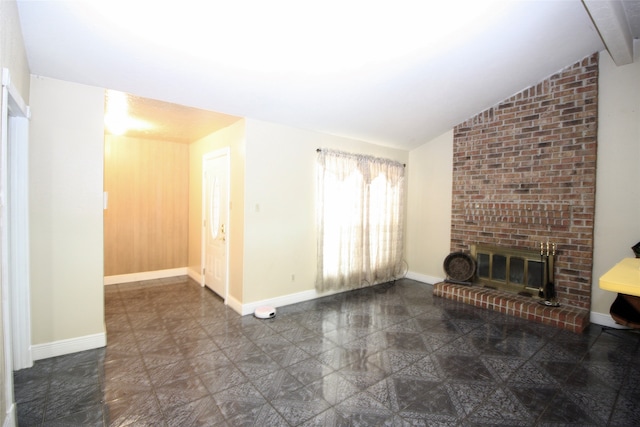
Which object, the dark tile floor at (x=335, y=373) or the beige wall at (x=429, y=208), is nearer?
the dark tile floor at (x=335, y=373)

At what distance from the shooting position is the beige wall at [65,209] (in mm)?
2506

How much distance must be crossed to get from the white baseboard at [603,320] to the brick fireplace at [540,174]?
117 mm

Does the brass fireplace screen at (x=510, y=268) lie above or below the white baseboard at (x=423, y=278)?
above

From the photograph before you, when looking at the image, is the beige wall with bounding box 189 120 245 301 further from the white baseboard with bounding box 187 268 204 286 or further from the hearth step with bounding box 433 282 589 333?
the hearth step with bounding box 433 282 589 333

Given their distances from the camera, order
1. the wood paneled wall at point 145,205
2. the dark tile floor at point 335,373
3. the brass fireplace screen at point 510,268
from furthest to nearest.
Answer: the wood paneled wall at point 145,205
the brass fireplace screen at point 510,268
the dark tile floor at point 335,373

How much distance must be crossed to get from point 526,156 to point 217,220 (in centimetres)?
432

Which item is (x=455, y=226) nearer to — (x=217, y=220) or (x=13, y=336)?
(x=217, y=220)

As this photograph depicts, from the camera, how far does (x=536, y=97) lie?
3.93 meters

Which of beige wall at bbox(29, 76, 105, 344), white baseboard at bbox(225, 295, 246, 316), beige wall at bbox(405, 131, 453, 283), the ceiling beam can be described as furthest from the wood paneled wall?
the ceiling beam

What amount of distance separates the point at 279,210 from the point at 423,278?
9.62 feet

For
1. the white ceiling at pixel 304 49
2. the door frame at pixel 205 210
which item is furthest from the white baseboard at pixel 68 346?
the white ceiling at pixel 304 49

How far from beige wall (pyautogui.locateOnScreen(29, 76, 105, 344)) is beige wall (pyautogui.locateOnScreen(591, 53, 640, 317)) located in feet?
17.4

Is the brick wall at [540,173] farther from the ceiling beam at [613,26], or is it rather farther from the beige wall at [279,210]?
the beige wall at [279,210]

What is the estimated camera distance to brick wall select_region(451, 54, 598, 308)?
3.57 m
